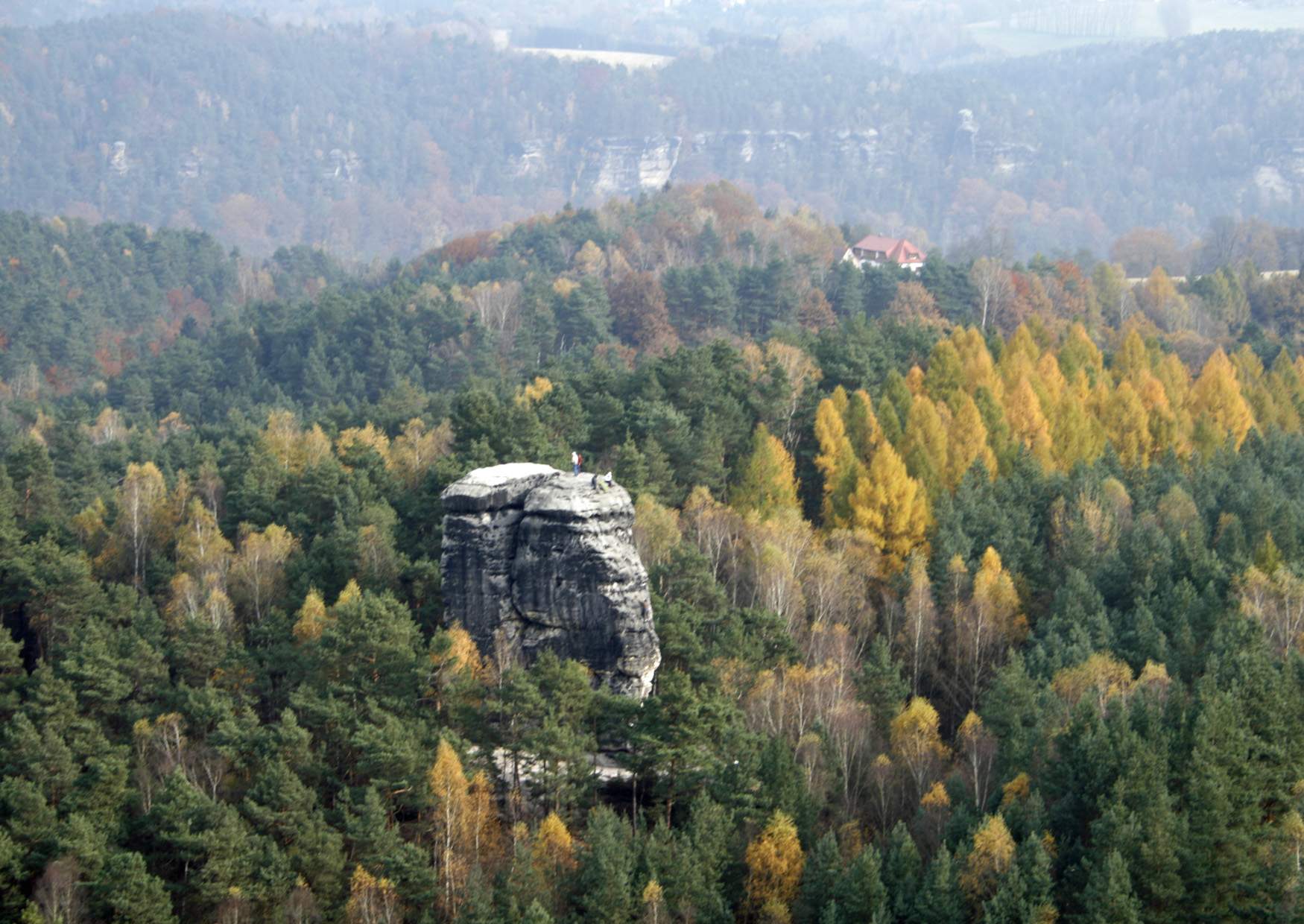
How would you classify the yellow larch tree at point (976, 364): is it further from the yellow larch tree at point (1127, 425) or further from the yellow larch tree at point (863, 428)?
the yellow larch tree at point (863, 428)

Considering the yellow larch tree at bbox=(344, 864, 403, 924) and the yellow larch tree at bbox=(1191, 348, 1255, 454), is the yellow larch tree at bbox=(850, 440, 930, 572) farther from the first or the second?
the yellow larch tree at bbox=(344, 864, 403, 924)

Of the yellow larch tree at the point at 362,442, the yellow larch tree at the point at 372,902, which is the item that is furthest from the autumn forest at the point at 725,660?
the yellow larch tree at the point at 362,442

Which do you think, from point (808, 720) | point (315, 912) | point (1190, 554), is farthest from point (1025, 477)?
point (315, 912)

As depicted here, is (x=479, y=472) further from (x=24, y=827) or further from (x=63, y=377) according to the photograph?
(x=63, y=377)

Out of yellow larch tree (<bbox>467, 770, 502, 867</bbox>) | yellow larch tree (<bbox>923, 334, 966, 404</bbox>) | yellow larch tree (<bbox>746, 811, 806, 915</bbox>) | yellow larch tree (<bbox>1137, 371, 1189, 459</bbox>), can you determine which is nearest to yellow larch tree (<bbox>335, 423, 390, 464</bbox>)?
yellow larch tree (<bbox>467, 770, 502, 867</bbox>)

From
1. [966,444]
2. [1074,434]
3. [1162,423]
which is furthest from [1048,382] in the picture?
[966,444]

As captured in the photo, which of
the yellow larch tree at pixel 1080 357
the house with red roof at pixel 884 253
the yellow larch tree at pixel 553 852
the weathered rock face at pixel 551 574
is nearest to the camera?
the yellow larch tree at pixel 553 852
